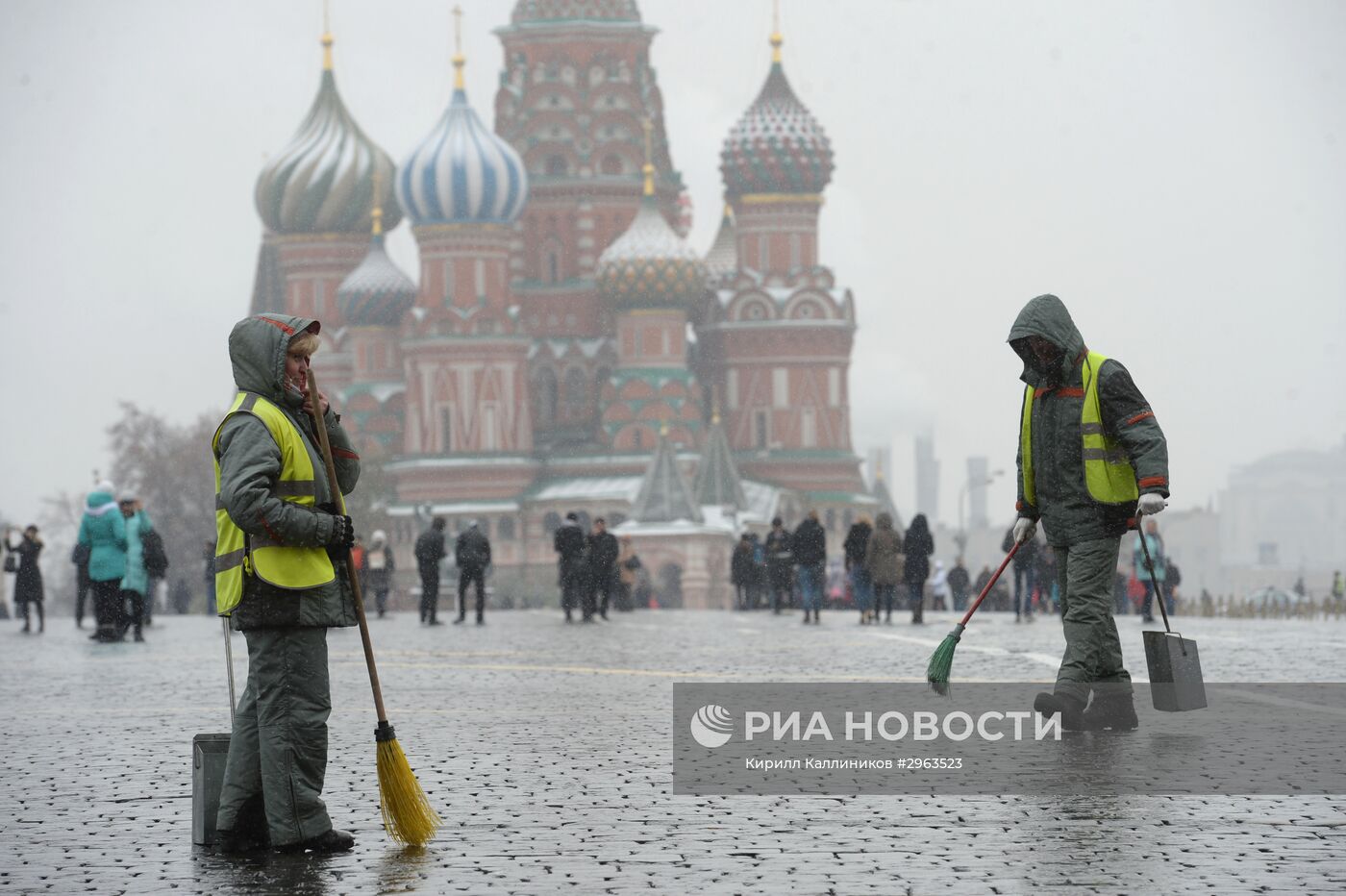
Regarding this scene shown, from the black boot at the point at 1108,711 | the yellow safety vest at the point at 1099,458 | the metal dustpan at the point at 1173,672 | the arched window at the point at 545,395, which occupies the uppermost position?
the arched window at the point at 545,395

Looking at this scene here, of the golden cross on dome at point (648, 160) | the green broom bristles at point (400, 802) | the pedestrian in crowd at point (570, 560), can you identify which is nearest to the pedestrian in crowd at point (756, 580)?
the pedestrian in crowd at point (570, 560)

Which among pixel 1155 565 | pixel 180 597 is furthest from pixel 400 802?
pixel 180 597

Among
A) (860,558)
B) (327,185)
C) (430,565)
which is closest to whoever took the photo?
(430,565)

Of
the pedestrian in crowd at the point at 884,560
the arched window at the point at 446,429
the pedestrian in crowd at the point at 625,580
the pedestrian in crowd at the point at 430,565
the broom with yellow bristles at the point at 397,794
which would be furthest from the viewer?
the arched window at the point at 446,429

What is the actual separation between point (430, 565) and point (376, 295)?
2412 inches

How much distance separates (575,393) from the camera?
9194 cm

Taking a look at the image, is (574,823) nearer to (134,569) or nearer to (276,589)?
(276,589)

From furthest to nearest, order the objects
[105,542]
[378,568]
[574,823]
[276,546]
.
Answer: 1. [378,568]
2. [105,542]
3. [574,823]
4. [276,546]

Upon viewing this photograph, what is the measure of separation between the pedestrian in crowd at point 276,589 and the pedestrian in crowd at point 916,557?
2167 centimetres

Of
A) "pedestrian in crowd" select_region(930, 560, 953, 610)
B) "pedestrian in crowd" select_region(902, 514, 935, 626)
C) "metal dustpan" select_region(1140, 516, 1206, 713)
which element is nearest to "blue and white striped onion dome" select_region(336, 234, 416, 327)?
"pedestrian in crowd" select_region(930, 560, 953, 610)

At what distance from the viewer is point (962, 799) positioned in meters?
8.22

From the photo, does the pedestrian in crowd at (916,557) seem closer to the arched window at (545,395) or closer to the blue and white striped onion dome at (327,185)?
the arched window at (545,395)

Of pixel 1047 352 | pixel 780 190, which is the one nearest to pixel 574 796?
pixel 1047 352

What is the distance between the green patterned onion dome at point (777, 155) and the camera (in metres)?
93.1
